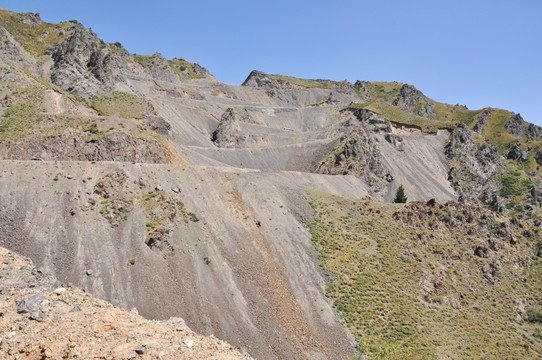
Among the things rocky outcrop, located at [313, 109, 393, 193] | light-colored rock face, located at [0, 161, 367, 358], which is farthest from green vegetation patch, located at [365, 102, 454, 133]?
light-colored rock face, located at [0, 161, 367, 358]

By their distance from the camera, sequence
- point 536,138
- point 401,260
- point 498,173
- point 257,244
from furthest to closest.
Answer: point 536,138 → point 498,173 → point 401,260 → point 257,244

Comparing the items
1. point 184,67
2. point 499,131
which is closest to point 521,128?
point 499,131

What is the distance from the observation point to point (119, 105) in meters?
68.8

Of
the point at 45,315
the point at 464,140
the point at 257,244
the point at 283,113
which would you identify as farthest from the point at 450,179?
the point at 45,315

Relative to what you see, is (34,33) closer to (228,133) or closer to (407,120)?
(228,133)

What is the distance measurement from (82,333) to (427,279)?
33070 millimetres

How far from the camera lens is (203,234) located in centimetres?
3278

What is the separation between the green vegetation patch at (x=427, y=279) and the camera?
93.4 ft

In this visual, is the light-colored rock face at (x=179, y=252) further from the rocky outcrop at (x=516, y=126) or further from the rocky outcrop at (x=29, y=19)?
the rocky outcrop at (x=516, y=126)

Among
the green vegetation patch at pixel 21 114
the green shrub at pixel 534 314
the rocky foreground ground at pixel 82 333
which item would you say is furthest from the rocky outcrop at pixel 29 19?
the green shrub at pixel 534 314

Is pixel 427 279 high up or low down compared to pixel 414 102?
down

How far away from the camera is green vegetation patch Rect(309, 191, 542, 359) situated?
2845 centimetres

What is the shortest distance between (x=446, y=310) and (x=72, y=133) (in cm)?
5118

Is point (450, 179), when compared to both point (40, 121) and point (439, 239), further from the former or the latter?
point (40, 121)
